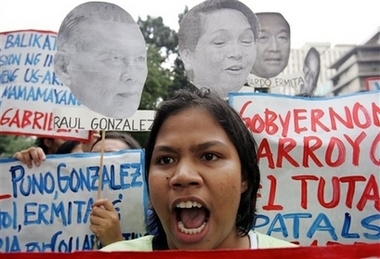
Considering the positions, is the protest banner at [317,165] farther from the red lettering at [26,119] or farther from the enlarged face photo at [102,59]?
the red lettering at [26,119]

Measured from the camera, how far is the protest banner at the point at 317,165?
1.95m

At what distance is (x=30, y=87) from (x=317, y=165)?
65.4 inches

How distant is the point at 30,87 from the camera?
2703 mm

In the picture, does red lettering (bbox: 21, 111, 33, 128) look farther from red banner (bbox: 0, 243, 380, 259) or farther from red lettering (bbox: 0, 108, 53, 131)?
red banner (bbox: 0, 243, 380, 259)

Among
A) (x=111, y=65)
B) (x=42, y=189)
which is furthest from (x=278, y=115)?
(x=42, y=189)

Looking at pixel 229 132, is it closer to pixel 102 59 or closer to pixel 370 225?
pixel 370 225

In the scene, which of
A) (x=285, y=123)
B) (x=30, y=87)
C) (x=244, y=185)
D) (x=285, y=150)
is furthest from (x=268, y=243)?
(x=30, y=87)

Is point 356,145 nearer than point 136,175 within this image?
Yes

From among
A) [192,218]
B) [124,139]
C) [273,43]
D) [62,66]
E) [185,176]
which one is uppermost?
[273,43]

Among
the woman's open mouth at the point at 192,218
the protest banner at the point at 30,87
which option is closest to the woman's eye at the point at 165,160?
the woman's open mouth at the point at 192,218

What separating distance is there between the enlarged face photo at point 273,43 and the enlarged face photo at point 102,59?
737mm

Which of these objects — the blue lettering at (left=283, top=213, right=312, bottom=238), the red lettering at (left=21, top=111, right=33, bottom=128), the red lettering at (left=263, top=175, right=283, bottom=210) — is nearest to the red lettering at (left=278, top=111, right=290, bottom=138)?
the red lettering at (left=263, top=175, right=283, bottom=210)

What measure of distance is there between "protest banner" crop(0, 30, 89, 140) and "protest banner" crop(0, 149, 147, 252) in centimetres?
41

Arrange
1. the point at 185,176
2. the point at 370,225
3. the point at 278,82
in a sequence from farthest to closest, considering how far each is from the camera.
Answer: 1. the point at 278,82
2. the point at 370,225
3. the point at 185,176
